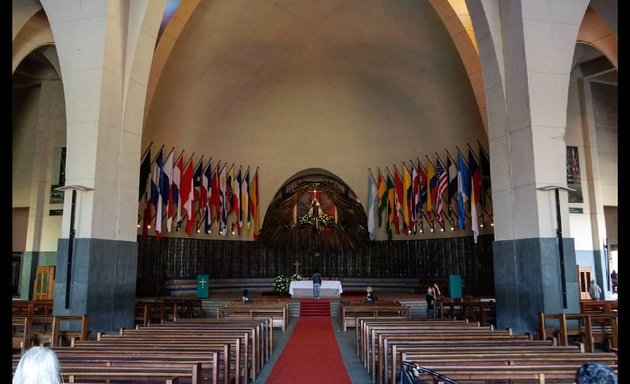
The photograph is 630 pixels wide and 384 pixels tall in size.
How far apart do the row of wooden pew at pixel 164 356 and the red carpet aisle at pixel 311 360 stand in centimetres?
51

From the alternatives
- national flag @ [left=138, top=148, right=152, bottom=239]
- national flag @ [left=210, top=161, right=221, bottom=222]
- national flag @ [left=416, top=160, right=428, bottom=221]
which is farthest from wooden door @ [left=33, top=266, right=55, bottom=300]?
national flag @ [left=416, top=160, right=428, bottom=221]

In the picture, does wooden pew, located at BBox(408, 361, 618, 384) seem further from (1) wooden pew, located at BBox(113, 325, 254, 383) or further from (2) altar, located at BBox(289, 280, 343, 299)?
(2) altar, located at BBox(289, 280, 343, 299)

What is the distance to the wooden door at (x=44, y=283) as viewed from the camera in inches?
651

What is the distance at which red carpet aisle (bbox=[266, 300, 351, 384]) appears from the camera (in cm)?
730

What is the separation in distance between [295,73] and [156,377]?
19.6 metres

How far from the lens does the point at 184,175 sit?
57.2 feet

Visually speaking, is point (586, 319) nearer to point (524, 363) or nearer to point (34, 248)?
point (524, 363)

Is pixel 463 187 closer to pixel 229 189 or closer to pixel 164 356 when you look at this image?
pixel 229 189

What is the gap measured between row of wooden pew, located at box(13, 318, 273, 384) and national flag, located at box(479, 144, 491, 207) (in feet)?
39.0

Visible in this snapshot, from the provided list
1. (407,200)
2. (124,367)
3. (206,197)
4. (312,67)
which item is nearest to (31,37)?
(206,197)

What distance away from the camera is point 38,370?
2.48 metres

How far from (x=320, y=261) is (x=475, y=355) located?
19.7 meters

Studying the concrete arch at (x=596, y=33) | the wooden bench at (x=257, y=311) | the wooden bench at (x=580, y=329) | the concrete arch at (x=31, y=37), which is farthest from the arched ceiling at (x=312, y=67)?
the wooden bench at (x=580, y=329)
